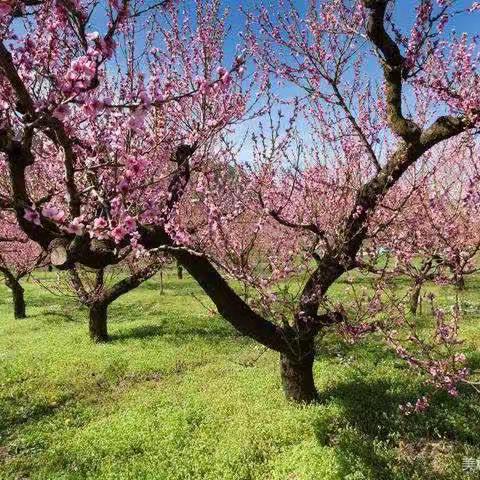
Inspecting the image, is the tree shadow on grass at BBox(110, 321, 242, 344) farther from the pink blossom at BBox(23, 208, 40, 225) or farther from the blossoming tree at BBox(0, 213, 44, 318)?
the pink blossom at BBox(23, 208, 40, 225)

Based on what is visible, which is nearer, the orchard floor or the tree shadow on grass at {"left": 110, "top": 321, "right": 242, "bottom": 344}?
the orchard floor

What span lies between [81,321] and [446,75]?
18.0 m

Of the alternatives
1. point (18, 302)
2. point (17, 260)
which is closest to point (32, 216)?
point (18, 302)

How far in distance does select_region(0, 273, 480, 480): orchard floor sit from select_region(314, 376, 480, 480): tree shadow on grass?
0.08 ft

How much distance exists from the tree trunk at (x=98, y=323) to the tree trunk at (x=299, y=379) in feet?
30.4

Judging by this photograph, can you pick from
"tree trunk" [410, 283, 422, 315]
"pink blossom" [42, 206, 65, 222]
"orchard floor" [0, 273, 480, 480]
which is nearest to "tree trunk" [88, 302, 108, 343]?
"orchard floor" [0, 273, 480, 480]

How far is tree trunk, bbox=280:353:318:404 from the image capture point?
1128 cm

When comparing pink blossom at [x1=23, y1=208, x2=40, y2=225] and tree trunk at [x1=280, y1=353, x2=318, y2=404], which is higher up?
pink blossom at [x1=23, y1=208, x2=40, y2=225]

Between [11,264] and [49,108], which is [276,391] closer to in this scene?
[49,108]

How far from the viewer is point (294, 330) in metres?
11.0

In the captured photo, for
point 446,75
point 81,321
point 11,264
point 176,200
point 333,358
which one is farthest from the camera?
point 11,264

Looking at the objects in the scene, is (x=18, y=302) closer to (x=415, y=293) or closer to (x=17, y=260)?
(x=17, y=260)

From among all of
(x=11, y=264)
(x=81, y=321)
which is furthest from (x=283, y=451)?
(x=11, y=264)

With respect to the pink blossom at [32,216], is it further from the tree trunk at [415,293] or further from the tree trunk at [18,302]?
the tree trunk at [18,302]
